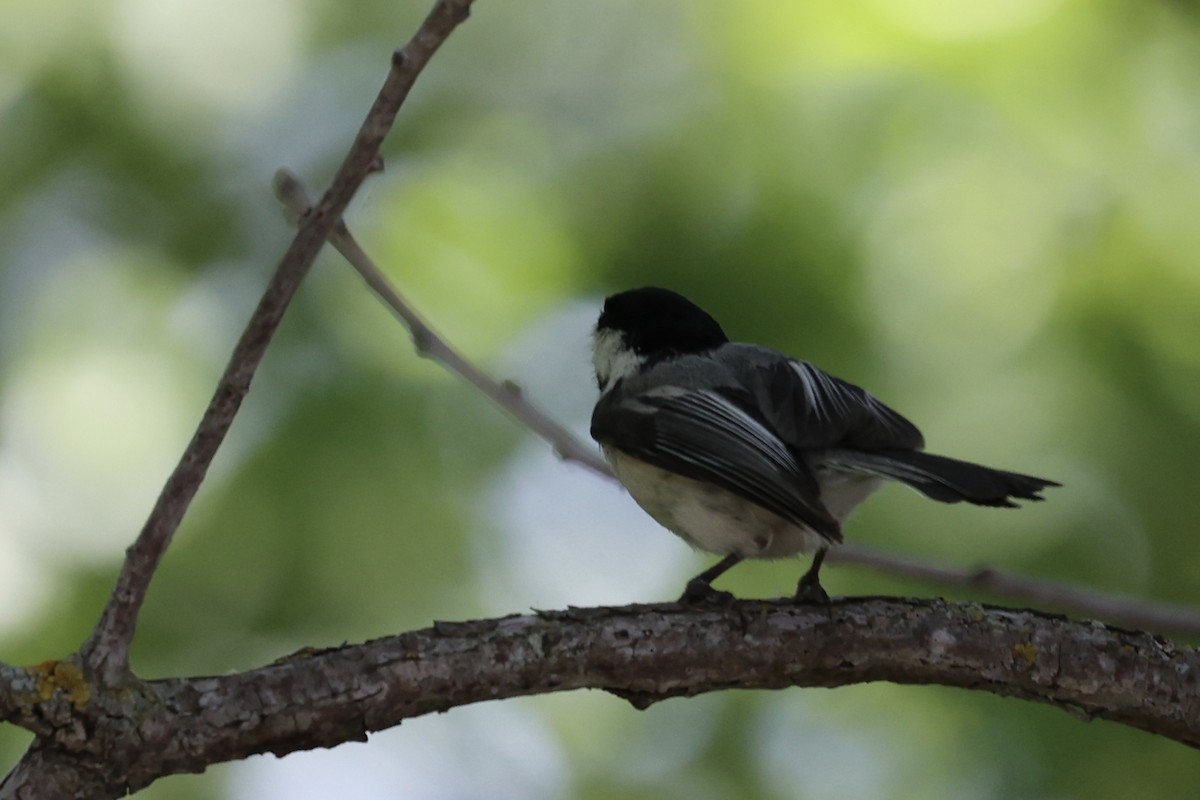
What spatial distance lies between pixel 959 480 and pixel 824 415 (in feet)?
1.83

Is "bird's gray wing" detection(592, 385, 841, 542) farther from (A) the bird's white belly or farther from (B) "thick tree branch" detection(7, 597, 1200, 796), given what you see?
(B) "thick tree branch" detection(7, 597, 1200, 796)

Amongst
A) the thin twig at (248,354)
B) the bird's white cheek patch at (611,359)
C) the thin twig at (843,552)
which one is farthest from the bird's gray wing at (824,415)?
the thin twig at (248,354)

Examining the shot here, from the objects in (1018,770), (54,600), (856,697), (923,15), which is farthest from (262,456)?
(923,15)

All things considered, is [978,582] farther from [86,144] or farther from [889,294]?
[86,144]

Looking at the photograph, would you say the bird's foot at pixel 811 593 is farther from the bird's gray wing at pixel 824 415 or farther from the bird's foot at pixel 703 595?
the bird's gray wing at pixel 824 415

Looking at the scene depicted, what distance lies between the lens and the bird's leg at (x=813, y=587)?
111 inches

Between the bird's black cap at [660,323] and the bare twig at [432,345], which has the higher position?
the bird's black cap at [660,323]

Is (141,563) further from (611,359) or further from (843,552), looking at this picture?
(611,359)

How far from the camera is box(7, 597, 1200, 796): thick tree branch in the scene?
7.58 feet

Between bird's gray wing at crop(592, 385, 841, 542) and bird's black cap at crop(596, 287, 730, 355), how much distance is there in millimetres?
356

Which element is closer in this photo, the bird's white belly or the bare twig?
the bare twig

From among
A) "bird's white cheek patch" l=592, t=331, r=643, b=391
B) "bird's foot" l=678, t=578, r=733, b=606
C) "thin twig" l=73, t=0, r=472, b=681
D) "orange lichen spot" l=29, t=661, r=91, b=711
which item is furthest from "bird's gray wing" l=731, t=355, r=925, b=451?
"orange lichen spot" l=29, t=661, r=91, b=711

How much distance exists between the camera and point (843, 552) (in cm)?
230

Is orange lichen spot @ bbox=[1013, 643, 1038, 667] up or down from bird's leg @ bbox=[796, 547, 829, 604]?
down
